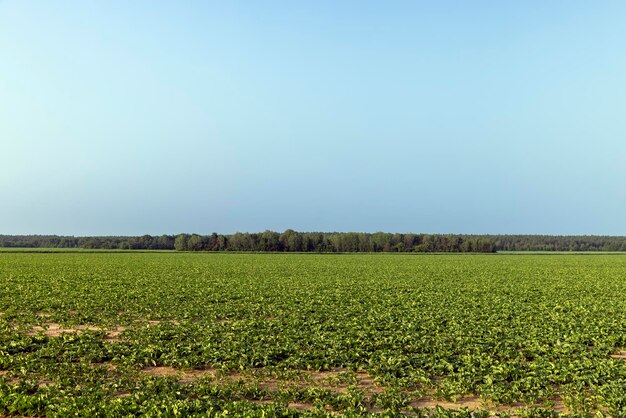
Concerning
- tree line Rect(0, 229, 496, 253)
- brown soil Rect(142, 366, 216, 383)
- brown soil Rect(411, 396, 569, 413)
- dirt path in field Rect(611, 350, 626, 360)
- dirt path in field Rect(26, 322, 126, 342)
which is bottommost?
dirt path in field Rect(611, 350, 626, 360)

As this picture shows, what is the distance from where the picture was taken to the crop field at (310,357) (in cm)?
1020

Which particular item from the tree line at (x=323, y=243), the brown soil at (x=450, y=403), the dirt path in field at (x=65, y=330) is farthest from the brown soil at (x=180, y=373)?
the tree line at (x=323, y=243)

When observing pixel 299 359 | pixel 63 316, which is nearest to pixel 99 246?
pixel 63 316

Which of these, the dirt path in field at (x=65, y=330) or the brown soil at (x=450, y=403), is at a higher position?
the dirt path in field at (x=65, y=330)

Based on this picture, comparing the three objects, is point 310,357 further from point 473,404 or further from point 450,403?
point 473,404

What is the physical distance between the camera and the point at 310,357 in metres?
14.1

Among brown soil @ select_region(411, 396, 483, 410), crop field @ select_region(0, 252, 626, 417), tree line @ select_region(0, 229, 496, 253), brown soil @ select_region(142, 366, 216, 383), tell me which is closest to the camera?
crop field @ select_region(0, 252, 626, 417)

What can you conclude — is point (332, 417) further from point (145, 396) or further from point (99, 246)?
point (99, 246)

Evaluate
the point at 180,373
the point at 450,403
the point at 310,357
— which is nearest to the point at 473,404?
the point at 450,403

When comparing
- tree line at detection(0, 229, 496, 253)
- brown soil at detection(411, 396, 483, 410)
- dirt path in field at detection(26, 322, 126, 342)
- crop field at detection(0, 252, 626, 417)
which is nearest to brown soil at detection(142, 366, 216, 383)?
crop field at detection(0, 252, 626, 417)

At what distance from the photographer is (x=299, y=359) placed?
537 inches

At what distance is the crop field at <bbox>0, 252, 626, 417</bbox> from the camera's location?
10195 mm

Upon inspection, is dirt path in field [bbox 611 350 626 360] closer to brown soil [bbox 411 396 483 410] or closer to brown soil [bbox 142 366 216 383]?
brown soil [bbox 411 396 483 410]

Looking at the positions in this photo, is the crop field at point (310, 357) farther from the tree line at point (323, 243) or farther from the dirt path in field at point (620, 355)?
the tree line at point (323, 243)
